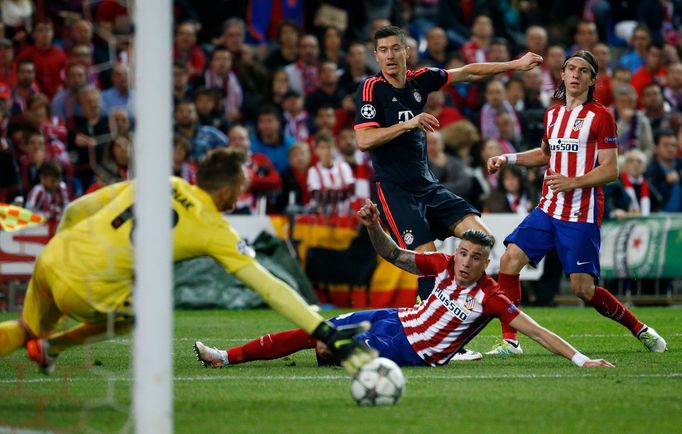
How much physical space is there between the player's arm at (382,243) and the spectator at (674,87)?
12855mm

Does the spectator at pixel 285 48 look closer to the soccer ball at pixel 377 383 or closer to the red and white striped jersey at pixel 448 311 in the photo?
the red and white striped jersey at pixel 448 311

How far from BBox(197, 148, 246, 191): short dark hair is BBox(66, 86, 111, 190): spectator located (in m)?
7.49

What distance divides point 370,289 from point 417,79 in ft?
19.5

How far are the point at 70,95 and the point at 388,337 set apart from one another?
8701 millimetres

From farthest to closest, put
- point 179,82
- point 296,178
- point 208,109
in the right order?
point 208,109 → point 179,82 → point 296,178

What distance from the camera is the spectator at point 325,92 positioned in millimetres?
18766

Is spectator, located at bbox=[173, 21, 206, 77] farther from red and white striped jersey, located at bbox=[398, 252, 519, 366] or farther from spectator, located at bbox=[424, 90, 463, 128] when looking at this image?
red and white striped jersey, located at bbox=[398, 252, 519, 366]

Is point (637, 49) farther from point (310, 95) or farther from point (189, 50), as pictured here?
point (189, 50)

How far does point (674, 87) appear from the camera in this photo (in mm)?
20422

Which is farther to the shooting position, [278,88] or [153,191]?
[278,88]

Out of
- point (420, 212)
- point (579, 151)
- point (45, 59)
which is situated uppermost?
point (45, 59)

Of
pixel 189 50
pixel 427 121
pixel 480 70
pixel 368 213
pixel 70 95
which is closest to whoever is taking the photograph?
pixel 368 213

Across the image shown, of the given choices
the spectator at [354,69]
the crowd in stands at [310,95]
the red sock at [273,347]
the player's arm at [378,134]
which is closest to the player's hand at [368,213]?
the red sock at [273,347]

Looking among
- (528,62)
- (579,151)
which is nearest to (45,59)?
(528,62)
